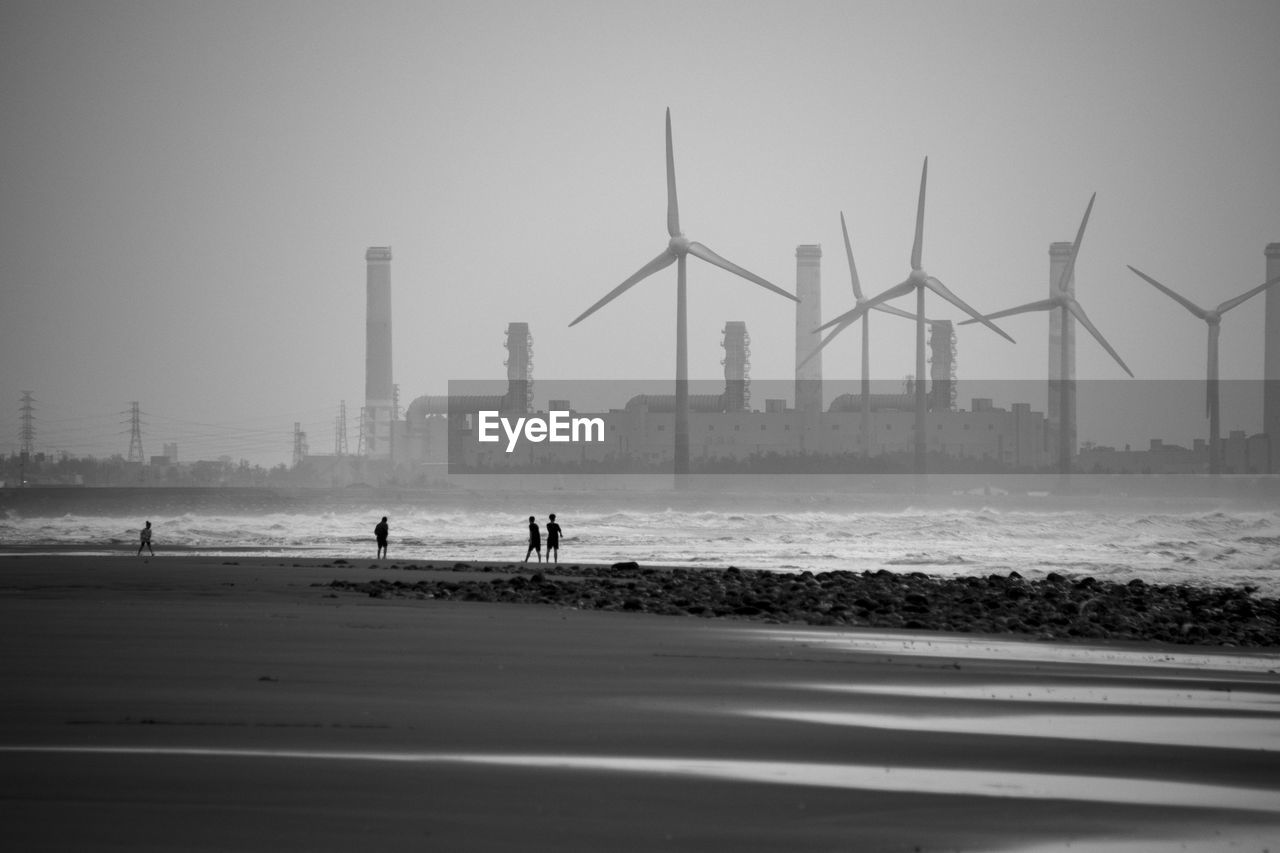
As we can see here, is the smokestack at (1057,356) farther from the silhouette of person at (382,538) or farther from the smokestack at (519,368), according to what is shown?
the silhouette of person at (382,538)

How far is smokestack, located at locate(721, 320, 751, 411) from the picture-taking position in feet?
420

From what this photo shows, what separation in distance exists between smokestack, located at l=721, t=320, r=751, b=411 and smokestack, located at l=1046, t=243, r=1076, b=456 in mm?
30659

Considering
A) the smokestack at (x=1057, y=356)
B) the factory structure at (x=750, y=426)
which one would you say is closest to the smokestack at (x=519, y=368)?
the factory structure at (x=750, y=426)

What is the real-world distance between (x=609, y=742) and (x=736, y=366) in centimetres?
12190

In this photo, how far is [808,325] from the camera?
14000 cm

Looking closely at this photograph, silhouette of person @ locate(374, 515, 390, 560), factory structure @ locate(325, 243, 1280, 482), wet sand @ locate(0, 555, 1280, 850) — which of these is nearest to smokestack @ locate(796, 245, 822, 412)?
factory structure @ locate(325, 243, 1280, 482)

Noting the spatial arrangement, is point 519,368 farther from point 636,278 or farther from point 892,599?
point 892,599

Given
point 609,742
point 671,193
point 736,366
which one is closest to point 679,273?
point 671,193

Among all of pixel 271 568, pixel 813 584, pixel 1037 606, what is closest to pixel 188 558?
pixel 271 568

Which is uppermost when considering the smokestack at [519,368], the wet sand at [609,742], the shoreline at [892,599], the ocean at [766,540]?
the smokestack at [519,368]

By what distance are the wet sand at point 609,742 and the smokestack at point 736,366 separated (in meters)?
114

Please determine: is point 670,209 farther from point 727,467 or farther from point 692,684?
point 692,684

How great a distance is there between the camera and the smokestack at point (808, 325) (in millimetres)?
133250

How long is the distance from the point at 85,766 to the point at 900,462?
121542 millimetres
